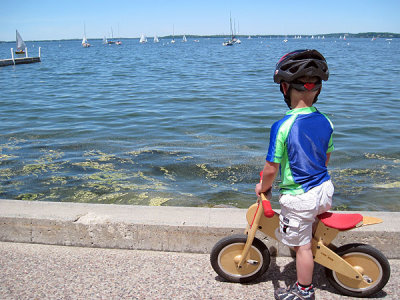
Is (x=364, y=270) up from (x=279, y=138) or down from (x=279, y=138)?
down

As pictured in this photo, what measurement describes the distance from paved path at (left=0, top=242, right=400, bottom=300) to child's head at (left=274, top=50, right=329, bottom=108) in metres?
1.43

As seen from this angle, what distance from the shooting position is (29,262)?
330cm

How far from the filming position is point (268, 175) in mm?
2646

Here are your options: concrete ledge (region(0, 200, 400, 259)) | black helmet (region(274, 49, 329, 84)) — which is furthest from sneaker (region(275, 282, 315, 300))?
black helmet (region(274, 49, 329, 84))

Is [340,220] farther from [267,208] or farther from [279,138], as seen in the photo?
[279,138]

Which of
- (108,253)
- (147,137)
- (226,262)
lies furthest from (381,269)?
(147,137)

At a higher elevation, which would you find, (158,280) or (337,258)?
(337,258)

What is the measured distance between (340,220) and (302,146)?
0.58 m

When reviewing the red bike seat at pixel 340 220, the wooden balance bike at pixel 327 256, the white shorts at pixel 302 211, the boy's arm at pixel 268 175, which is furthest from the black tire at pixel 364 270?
the boy's arm at pixel 268 175

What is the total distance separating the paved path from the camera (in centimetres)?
289

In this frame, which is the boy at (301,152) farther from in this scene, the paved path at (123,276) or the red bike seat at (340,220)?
the paved path at (123,276)

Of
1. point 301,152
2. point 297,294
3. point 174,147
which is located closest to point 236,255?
point 297,294

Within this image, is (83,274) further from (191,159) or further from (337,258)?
(191,159)

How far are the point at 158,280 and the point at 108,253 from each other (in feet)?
2.07
